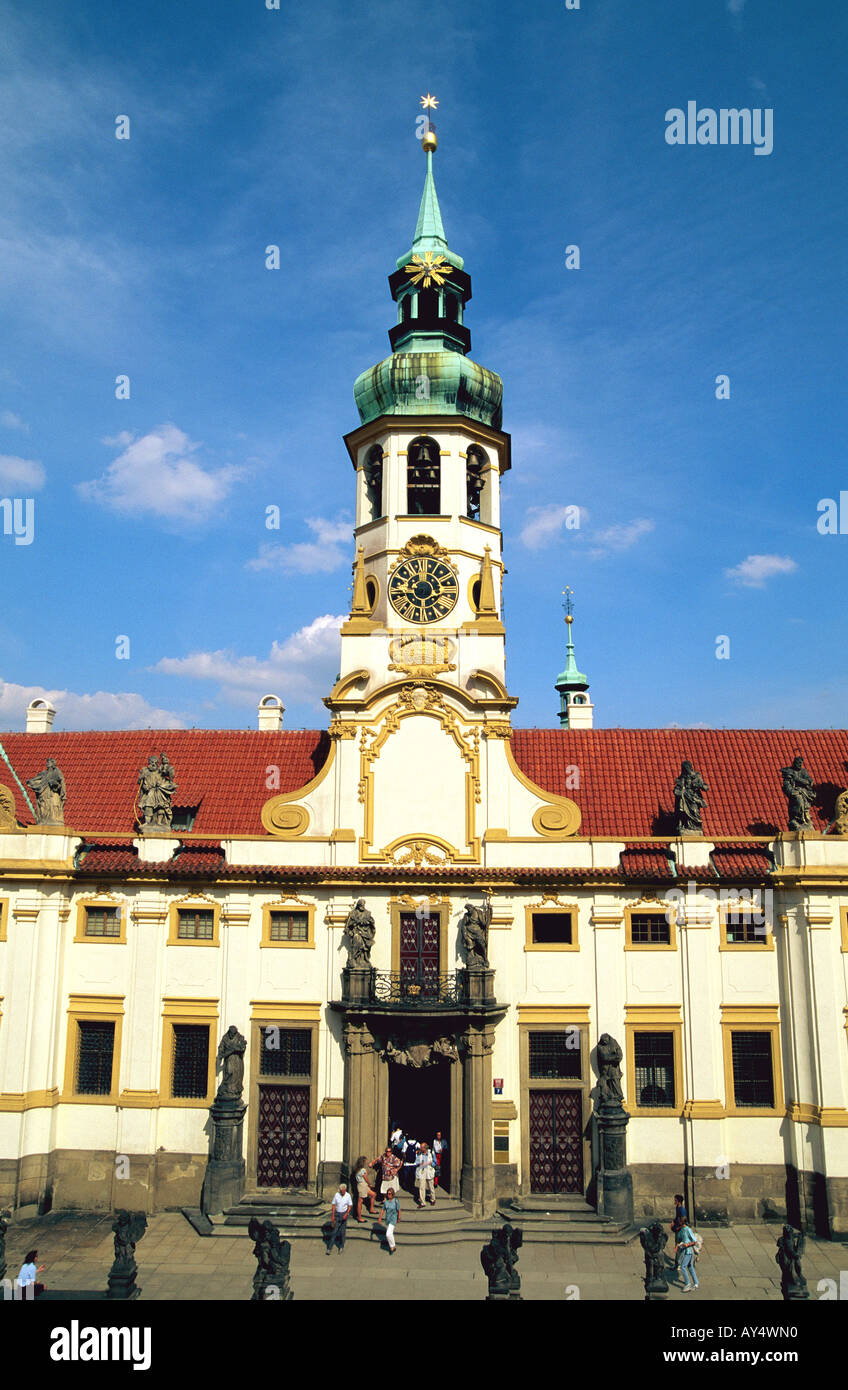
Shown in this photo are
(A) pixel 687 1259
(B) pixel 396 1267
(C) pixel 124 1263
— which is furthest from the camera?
(B) pixel 396 1267

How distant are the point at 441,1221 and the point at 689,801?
13208mm

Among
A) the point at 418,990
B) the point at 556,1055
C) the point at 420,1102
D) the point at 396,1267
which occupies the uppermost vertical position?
the point at 418,990

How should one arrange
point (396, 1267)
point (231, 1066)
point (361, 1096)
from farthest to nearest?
point (231, 1066)
point (361, 1096)
point (396, 1267)

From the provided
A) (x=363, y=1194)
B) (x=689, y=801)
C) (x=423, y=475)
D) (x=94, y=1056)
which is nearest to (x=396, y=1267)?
(x=363, y=1194)

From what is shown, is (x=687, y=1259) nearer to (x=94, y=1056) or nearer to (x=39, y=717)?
(x=94, y=1056)

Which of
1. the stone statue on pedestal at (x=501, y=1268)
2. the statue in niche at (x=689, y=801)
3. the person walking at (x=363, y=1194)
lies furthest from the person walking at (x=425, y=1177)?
the statue in niche at (x=689, y=801)

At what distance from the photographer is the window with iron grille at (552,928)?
91.8 ft

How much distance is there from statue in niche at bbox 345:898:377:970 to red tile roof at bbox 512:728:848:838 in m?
7.06

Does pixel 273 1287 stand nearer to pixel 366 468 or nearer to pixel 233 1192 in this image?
pixel 233 1192

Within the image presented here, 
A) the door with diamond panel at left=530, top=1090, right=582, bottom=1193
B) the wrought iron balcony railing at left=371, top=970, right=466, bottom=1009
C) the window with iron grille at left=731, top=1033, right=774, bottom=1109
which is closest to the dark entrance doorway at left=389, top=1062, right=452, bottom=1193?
the wrought iron balcony railing at left=371, top=970, right=466, bottom=1009

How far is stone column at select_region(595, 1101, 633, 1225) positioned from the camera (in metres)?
25.6

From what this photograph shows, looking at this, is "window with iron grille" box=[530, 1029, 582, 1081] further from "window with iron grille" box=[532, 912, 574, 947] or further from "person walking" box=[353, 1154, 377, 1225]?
"person walking" box=[353, 1154, 377, 1225]

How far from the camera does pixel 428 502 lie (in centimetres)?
3231

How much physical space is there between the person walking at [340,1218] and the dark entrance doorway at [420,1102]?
388cm
